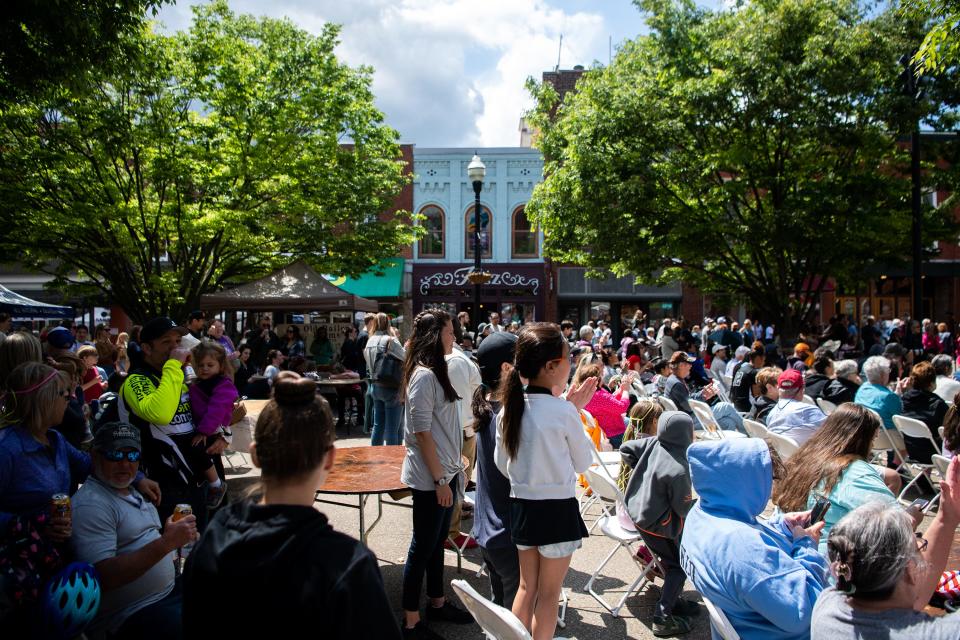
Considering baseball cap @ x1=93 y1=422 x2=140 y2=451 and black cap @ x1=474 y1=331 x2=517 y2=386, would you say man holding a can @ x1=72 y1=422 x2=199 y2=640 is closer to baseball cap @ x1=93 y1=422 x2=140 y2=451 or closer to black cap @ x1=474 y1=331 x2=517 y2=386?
baseball cap @ x1=93 y1=422 x2=140 y2=451

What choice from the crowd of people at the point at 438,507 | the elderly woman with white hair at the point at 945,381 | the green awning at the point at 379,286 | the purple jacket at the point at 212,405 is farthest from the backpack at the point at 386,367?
the green awning at the point at 379,286

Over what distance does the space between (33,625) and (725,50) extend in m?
15.3

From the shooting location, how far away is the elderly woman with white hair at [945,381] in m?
8.14

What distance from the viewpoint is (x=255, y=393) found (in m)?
9.70

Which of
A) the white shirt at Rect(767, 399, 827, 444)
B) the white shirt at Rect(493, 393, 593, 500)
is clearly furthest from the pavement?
the white shirt at Rect(767, 399, 827, 444)

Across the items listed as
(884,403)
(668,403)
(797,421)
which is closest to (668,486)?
(797,421)

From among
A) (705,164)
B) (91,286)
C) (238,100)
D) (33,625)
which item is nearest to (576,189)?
(705,164)

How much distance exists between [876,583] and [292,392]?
5.74ft

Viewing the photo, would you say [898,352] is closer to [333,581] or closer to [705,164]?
[705,164]

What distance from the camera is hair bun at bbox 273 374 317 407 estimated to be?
1.69 metres

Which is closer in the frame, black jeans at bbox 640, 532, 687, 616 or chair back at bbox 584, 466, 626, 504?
black jeans at bbox 640, 532, 687, 616

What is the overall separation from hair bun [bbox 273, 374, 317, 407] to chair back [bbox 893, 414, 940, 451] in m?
6.80

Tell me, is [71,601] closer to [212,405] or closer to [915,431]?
[212,405]

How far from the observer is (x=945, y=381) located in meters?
8.33
